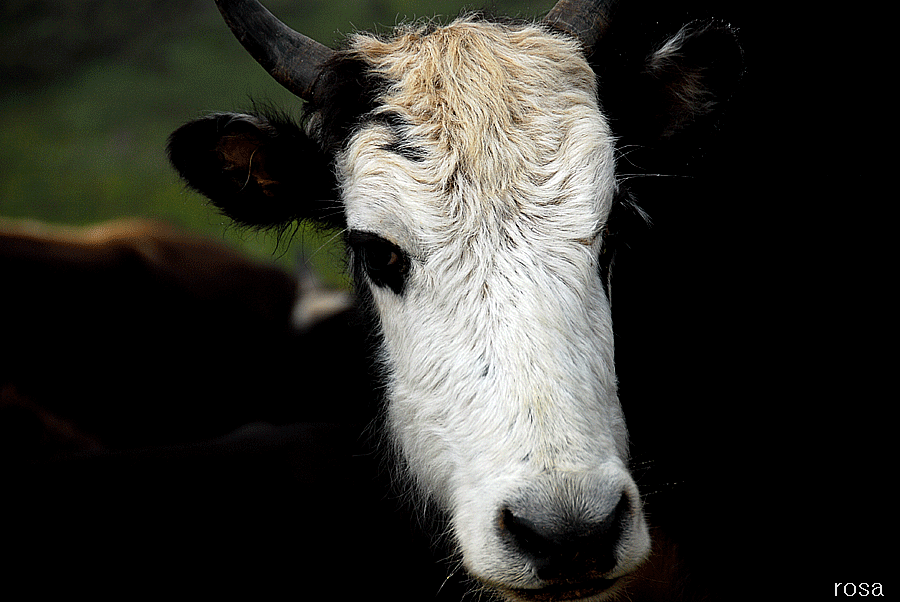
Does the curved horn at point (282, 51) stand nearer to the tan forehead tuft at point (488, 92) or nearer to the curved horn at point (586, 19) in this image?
the tan forehead tuft at point (488, 92)

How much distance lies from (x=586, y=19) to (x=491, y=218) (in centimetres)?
135

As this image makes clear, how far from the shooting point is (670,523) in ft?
14.1

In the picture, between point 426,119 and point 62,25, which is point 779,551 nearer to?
point 426,119

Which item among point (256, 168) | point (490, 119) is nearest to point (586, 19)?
point (490, 119)

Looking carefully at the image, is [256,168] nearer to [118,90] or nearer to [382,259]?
[382,259]

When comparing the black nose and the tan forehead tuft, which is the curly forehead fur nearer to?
the tan forehead tuft

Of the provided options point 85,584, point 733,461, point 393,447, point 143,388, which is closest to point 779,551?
point 733,461

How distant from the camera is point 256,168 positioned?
3617 mm

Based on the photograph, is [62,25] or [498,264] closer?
[498,264]

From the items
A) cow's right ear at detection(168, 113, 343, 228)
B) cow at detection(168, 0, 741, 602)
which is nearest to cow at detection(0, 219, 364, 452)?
cow's right ear at detection(168, 113, 343, 228)

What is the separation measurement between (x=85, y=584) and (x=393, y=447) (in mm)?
1731

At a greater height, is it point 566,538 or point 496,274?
point 496,274

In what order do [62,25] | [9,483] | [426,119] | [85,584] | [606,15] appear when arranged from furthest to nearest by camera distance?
[62,25]
[9,483]
[85,584]
[606,15]
[426,119]

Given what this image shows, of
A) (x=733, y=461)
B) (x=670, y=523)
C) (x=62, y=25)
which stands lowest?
(x=62, y=25)
